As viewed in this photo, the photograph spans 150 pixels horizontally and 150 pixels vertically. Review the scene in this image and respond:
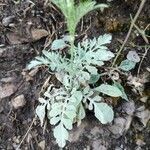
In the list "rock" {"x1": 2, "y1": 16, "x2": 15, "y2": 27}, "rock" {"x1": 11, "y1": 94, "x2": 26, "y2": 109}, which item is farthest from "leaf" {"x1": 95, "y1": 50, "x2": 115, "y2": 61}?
"rock" {"x1": 2, "y1": 16, "x2": 15, "y2": 27}

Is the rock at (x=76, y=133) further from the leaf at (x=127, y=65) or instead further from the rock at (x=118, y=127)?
the leaf at (x=127, y=65)

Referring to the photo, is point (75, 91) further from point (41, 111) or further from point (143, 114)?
point (143, 114)

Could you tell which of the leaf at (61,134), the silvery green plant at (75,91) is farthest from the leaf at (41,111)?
the leaf at (61,134)

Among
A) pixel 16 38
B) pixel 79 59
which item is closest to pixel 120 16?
pixel 79 59

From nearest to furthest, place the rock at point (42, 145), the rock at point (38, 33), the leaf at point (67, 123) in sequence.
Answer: the leaf at point (67, 123)
the rock at point (42, 145)
the rock at point (38, 33)

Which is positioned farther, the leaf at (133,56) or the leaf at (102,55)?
the leaf at (133,56)

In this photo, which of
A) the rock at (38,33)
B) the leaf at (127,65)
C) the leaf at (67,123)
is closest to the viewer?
the leaf at (67,123)

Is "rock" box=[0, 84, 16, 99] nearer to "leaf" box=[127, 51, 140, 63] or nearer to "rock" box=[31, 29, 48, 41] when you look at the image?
"rock" box=[31, 29, 48, 41]

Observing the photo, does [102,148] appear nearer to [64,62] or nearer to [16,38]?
[64,62]
